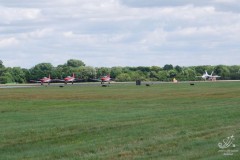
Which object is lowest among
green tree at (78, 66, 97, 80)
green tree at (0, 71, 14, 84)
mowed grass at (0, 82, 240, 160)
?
mowed grass at (0, 82, 240, 160)

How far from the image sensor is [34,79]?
166 m

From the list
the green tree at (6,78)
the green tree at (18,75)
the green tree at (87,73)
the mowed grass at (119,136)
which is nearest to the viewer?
the mowed grass at (119,136)

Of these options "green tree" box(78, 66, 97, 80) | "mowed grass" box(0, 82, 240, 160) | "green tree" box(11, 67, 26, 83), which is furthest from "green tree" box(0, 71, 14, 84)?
"mowed grass" box(0, 82, 240, 160)

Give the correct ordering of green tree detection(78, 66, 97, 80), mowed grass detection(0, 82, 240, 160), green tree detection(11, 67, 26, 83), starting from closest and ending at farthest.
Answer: mowed grass detection(0, 82, 240, 160), green tree detection(11, 67, 26, 83), green tree detection(78, 66, 97, 80)

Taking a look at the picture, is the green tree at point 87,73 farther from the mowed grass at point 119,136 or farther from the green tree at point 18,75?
the mowed grass at point 119,136

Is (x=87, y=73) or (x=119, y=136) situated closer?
(x=119, y=136)

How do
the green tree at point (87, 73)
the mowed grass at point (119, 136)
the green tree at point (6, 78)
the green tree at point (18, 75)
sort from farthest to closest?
1. the green tree at point (87, 73)
2. the green tree at point (18, 75)
3. the green tree at point (6, 78)
4. the mowed grass at point (119, 136)

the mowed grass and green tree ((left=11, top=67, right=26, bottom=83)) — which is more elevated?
green tree ((left=11, top=67, right=26, bottom=83))

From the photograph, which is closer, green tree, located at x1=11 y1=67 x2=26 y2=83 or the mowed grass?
the mowed grass

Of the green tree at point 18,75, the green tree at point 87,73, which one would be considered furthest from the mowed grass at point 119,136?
the green tree at point 87,73

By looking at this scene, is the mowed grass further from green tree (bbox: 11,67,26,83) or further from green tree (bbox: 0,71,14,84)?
green tree (bbox: 11,67,26,83)

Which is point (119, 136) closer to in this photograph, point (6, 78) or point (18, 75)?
point (6, 78)

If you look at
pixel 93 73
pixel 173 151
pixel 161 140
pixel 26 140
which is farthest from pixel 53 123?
pixel 93 73

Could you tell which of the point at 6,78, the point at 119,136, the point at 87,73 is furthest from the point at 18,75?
the point at 119,136
